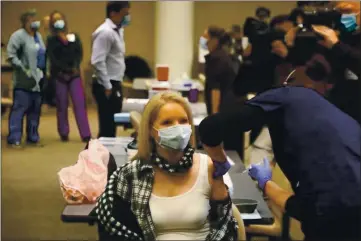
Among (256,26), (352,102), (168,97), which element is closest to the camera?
(168,97)

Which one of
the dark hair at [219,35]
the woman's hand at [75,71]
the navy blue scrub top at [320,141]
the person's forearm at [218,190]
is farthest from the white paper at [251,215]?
the dark hair at [219,35]

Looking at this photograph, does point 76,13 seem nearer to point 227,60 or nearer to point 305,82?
point 227,60

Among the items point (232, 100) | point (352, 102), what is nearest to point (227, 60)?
point (232, 100)

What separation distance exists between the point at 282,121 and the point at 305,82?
0.19 metres

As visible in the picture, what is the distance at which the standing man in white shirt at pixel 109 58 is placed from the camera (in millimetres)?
3771

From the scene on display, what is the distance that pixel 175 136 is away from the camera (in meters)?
1.81

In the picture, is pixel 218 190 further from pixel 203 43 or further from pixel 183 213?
pixel 203 43

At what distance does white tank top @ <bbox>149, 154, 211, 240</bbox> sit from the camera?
1833mm

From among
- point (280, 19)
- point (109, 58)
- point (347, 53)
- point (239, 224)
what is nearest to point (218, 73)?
point (109, 58)

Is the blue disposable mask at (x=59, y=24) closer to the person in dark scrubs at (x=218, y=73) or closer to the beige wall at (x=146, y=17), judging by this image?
the person in dark scrubs at (x=218, y=73)

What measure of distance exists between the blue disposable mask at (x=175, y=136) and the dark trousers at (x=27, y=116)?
1833 mm

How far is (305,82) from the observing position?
5.62ft

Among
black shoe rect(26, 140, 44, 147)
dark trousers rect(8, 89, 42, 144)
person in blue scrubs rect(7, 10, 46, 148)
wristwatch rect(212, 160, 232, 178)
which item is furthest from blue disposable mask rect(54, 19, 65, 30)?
wristwatch rect(212, 160, 232, 178)

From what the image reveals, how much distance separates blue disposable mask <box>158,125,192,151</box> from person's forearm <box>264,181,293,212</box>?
0.26 m
